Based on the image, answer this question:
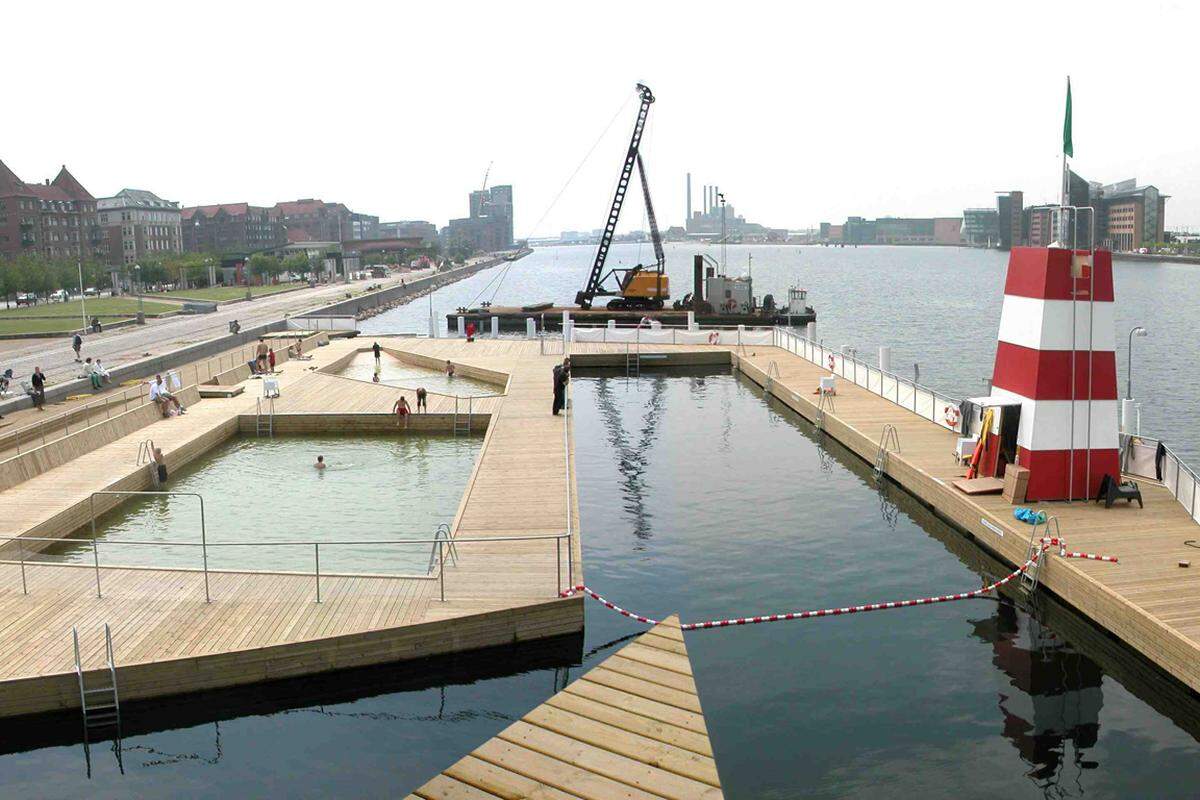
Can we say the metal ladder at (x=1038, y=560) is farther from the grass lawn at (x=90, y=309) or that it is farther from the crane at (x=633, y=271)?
the grass lawn at (x=90, y=309)

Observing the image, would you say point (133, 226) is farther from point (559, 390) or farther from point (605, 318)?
point (559, 390)

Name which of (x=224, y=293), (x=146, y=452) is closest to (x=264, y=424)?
(x=146, y=452)

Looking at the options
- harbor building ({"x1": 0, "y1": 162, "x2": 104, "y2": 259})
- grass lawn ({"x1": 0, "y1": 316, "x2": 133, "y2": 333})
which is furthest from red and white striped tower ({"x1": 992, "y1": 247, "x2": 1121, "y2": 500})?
harbor building ({"x1": 0, "y1": 162, "x2": 104, "y2": 259})

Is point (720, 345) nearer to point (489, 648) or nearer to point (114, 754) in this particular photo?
point (489, 648)

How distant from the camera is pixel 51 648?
1397 centimetres

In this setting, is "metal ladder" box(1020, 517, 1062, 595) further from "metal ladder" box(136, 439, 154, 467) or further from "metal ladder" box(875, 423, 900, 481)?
"metal ladder" box(136, 439, 154, 467)

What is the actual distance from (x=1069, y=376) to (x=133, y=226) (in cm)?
18736

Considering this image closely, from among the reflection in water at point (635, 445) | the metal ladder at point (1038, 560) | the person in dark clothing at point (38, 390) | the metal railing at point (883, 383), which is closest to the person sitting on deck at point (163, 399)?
the person in dark clothing at point (38, 390)

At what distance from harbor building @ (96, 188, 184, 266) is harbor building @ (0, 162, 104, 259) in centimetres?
654

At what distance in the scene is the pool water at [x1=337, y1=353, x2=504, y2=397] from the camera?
4006 centimetres

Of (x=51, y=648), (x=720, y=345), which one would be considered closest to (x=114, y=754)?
(x=51, y=648)


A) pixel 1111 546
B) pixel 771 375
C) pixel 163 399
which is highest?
pixel 163 399

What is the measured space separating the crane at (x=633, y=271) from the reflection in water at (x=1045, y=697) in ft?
168

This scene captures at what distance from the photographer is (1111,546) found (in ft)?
56.0
